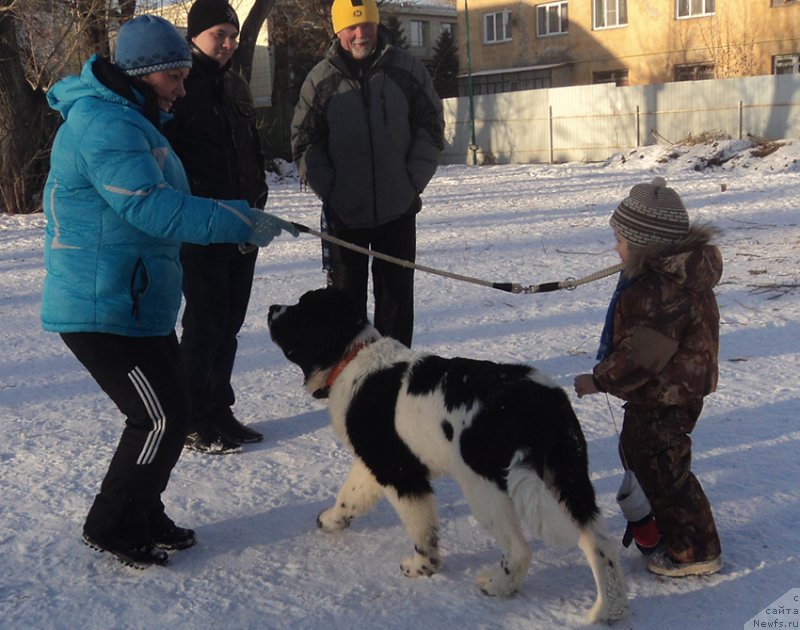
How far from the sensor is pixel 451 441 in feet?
9.98

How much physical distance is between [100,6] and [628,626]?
51.6ft

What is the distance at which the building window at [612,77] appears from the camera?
37281mm

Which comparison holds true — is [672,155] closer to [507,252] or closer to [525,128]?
[525,128]

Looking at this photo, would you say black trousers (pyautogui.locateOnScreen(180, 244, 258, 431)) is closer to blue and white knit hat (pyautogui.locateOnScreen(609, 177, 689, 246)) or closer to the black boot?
the black boot

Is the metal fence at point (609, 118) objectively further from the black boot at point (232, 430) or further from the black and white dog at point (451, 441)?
the black and white dog at point (451, 441)

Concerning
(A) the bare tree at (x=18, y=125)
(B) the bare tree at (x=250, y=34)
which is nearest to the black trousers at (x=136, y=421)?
(A) the bare tree at (x=18, y=125)

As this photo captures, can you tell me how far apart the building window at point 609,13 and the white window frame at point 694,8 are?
2.54 metres

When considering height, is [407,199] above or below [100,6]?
below

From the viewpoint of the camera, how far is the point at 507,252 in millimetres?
9539

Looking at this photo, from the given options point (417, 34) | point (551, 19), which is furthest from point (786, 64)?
point (417, 34)

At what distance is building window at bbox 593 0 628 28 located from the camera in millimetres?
36688

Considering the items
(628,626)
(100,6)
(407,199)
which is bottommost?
(628,626)

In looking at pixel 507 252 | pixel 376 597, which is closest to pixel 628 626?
pixel 376 597

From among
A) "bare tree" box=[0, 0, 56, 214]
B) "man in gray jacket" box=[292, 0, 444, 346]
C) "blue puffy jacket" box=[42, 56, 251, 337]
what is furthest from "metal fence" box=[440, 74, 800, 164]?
"blue puffy jacket" box=[42, 56, 251, 337]
